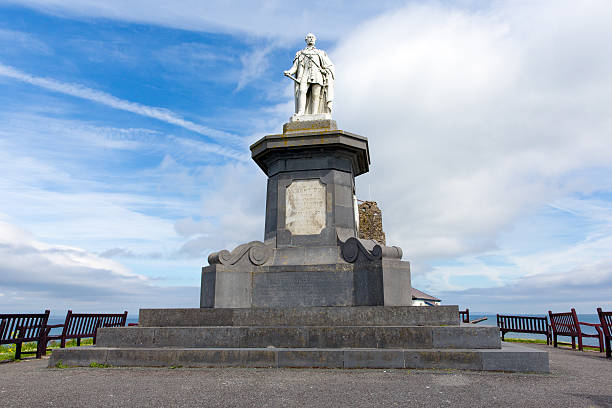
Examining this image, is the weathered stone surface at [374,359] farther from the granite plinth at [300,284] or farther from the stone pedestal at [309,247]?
the granite plinth at [300,284]

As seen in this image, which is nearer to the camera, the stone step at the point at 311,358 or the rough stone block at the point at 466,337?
the stone step at the point at 311,358

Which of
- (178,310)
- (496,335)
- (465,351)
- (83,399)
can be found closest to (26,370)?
(178,310)

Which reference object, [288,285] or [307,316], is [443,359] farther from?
[288,285]

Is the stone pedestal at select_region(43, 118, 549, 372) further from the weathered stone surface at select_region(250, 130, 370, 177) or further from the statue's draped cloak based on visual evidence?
the statue's draped cloak

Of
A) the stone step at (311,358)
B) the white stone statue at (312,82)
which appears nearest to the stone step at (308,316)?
the stone step at (311,358)

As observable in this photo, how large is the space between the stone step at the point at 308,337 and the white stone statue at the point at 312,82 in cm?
580

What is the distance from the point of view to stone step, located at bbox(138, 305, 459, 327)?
7293 millimetres

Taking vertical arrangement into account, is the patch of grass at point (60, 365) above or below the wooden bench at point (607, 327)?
below

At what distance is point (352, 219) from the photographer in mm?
9891

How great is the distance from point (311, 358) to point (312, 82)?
23.2 ft

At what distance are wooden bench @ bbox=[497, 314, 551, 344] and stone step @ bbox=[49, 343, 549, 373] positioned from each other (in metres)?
8.51

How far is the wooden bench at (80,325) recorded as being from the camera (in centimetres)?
1053

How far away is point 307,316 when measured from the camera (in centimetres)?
761

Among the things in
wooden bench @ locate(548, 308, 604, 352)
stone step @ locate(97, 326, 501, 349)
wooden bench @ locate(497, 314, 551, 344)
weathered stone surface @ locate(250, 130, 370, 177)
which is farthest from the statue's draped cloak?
wooden bench @ locate(497, 314, 551, 344)
